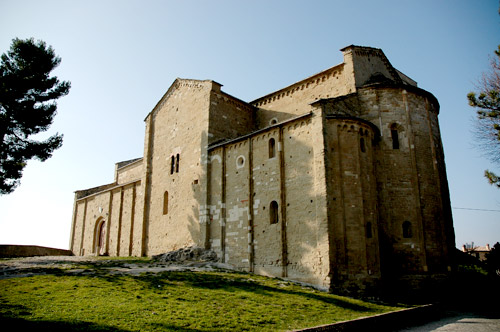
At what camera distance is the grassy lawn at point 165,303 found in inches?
334

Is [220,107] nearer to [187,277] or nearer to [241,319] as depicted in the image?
[187,277]

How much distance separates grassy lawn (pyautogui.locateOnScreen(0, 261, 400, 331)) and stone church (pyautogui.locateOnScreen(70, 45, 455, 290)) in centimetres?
245

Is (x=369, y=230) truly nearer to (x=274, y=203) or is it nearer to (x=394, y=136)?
(x=274, y=203)

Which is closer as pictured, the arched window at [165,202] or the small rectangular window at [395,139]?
the small rectangular window at [395,139]

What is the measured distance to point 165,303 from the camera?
411 inches

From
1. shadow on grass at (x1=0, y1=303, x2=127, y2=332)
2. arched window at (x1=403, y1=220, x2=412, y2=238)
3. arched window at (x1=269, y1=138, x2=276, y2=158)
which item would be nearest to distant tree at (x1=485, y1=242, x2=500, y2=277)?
arched window at (x1=403, y1=220, x2=412, y2=238)

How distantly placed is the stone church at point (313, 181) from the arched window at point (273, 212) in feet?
0.23

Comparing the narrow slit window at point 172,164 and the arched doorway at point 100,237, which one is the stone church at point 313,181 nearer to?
the narrow slit window at point 172,164

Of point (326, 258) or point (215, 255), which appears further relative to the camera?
point (215, 255)

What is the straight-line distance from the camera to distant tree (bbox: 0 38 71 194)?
1764cm

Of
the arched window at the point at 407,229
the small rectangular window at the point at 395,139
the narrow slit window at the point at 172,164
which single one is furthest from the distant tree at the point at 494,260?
the narrow slit window at the point at 172,164

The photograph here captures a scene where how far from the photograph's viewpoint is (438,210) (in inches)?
711

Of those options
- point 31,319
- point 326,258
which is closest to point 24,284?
point 31,319

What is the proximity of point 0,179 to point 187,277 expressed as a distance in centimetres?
1091
